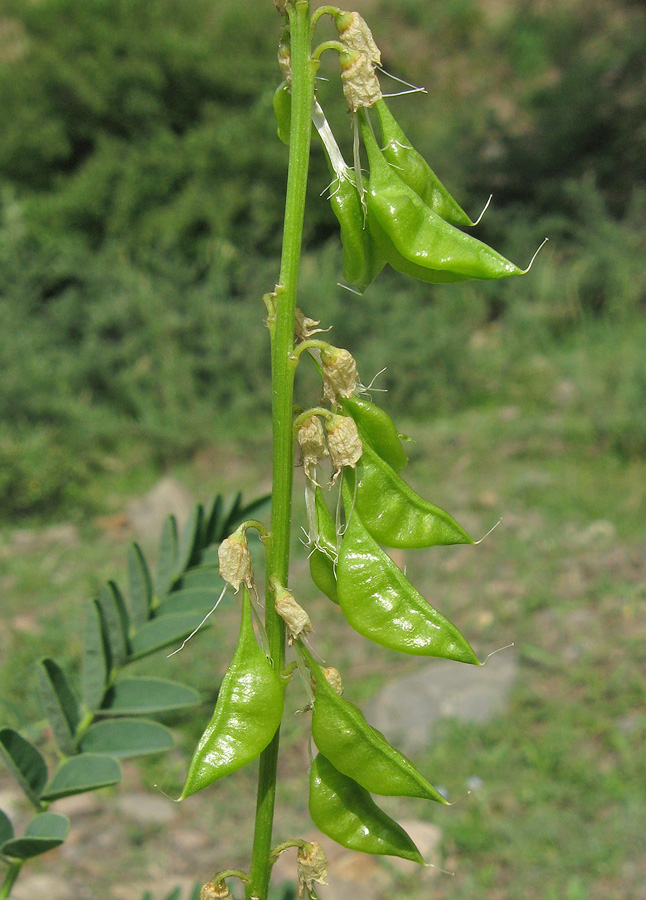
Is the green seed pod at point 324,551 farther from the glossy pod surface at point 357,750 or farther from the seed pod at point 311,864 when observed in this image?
the seed pod at point 311,864

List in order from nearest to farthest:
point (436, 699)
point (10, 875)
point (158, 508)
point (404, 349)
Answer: point (10, 875) → point (436, 699) → point (158, 508) → point (404, 349)

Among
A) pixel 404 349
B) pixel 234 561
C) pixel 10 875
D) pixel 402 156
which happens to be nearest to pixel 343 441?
pixel 234 561

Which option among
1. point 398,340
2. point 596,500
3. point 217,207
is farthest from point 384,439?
point 217,207

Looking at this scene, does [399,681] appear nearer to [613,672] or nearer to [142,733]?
[613,672]

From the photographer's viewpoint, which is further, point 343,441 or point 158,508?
point 158,508

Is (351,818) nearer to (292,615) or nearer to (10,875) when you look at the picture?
(292,615)

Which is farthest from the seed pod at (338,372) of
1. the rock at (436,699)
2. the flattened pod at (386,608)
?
the rock at (436,699)
